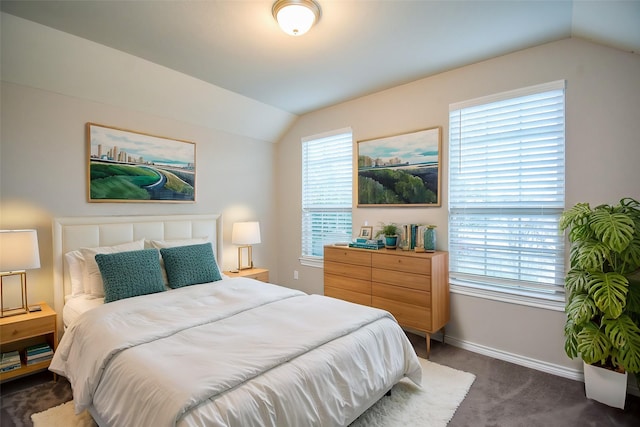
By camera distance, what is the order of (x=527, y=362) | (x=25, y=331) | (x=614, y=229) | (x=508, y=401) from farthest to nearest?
(x=527, y=362) < (x=25, y=331) < (x=508, y=401) < (x=614, y=229)

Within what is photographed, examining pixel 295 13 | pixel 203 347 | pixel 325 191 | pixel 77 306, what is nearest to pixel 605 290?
pixel 203 347

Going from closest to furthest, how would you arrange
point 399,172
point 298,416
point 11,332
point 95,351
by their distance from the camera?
point 298,416
point 95,351
point 11,332
point 399,172

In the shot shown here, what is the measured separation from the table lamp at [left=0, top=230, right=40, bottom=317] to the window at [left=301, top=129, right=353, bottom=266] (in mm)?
2925

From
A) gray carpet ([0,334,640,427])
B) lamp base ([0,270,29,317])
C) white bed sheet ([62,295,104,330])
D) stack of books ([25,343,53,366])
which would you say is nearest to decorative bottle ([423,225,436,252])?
gray carpet ([0,334,640,427])

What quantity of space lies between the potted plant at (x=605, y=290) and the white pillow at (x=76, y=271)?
3.87 meters

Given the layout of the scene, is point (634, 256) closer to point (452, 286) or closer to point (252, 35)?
point (452, 286)

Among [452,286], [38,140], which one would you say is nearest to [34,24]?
[38,140]

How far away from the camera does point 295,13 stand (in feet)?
6.66

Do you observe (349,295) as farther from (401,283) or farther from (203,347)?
(203,347)

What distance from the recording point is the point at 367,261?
128 inches

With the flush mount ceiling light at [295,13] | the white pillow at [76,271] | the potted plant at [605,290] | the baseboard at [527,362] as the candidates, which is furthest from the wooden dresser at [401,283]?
the white pillow at [76,271]

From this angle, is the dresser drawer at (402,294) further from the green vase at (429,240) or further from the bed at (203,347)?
the bed at (203,347)

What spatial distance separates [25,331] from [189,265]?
1.22 m

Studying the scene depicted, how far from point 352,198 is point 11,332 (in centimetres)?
338
